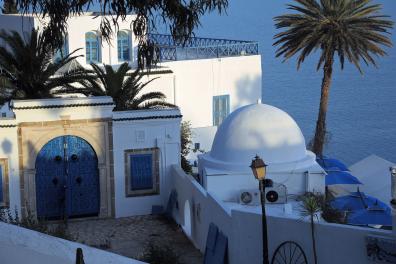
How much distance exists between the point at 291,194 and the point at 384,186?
24.9 feet

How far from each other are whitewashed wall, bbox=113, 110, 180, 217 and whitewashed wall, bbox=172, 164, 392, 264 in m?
1.58

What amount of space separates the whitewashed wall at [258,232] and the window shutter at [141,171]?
1.65 m

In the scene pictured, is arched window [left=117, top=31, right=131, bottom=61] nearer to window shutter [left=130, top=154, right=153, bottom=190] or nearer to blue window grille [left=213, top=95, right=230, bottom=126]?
blue window grille [left=213, top=95, right=230, bottom=126]

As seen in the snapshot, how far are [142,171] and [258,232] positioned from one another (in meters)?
6.28

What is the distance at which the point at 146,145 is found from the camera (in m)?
19.4

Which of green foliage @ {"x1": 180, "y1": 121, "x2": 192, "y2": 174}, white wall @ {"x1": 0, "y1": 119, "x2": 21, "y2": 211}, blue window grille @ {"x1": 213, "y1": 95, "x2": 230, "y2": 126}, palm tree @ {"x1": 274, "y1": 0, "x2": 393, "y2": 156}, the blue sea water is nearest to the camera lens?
white wall @ {"x1": 0, "y1": 119, "x2": 21, "y2": 211}

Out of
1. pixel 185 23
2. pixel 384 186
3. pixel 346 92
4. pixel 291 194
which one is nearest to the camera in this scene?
pixel 185 23

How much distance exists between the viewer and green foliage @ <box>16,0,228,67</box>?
10.5m

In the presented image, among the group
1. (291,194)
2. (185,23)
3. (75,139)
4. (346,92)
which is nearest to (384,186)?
(291,194)

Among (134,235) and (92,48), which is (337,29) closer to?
(92,48)

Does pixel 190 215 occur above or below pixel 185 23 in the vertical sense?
below

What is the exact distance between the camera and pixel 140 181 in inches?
770

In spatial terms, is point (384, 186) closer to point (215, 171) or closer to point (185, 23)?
point (215, 171)

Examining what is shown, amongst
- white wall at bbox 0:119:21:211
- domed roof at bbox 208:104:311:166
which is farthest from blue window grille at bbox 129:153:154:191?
white wall at bbox 0:119:21:211
